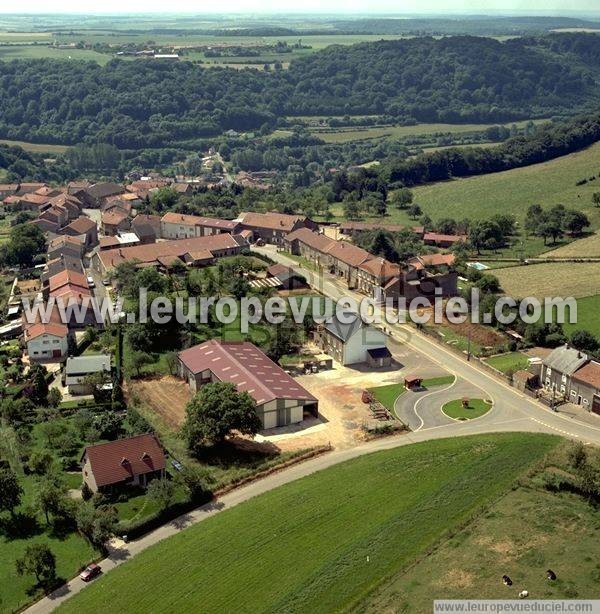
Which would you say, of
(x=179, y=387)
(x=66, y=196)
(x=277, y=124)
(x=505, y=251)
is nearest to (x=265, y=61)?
(x=277, y=124)

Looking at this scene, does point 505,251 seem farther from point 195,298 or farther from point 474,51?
point 474,51

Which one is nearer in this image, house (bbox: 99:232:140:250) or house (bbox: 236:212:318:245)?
house (bbox: 99:232:140:250)

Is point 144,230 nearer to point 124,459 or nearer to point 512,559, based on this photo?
point 124,459

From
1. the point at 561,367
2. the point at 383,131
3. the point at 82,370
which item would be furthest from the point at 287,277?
the point at 383,131

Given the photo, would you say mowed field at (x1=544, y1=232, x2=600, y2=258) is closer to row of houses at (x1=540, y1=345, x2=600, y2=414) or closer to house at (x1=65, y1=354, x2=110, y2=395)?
row of houses at (x1=540, y1=345, x2=600, y2=414)

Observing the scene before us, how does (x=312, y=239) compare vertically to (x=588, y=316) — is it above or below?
above

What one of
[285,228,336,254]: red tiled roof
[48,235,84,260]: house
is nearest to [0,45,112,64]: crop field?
[48,235,84,260]: house

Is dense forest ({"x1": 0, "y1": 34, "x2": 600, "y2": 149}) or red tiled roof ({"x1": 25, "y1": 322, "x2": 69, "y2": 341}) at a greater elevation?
dense forest ({"x1": 0, "y1": 34, "x2": 600, "y2": 149})
